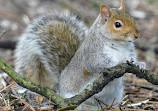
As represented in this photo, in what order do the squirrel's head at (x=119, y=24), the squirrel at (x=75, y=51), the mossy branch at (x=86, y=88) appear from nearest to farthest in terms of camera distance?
the mossy branch at (x=86, y=88) → the squirrel's head at (x=119, y=24) → the squirrel at (x=75, y=51)

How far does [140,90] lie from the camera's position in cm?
277

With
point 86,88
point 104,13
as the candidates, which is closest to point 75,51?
point 104,13

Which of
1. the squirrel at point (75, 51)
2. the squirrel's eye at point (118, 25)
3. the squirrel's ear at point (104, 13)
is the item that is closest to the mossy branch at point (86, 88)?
the squirrel at point (75, 51)

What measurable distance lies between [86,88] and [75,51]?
86 centimetres

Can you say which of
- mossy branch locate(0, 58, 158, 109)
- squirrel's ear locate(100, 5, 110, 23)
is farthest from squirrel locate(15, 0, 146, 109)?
mossy branch locate(0, 58, 158, 109)

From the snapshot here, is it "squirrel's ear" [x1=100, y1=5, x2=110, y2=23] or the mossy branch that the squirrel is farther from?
the mossy branch

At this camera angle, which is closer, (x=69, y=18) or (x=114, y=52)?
(x=114, y=52)

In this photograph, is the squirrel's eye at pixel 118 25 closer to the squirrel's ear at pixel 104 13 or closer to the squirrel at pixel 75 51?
the squirrel at pixel 75 51

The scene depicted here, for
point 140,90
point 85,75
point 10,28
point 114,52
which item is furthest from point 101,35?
point 10,28

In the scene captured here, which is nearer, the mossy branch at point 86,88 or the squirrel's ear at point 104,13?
the mossy branch at point 86,88

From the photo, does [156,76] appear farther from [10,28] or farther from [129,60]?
[10,28]

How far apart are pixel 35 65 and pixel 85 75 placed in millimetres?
504

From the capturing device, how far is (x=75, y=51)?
269 centimetres

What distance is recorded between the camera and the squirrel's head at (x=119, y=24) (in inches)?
A: 78.6
